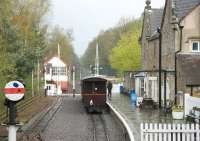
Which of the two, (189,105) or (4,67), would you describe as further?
(189,105)

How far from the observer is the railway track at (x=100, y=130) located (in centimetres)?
Answer: 2611

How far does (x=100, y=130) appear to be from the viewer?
30328 millimetres

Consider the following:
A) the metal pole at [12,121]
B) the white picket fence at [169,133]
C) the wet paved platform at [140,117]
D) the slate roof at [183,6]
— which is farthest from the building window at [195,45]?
the metal pole at [12,121]

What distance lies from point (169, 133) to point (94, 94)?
26.6 metres

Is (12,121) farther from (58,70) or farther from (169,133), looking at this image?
(58,70)

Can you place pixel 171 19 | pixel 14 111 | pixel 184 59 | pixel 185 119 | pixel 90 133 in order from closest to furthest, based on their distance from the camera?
pixel 14 111 < pixel 90 133 < pixel 185 119 < pixel 184 59 < pixel 171 19

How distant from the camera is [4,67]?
1127 inches

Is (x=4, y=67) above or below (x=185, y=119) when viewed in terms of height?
above

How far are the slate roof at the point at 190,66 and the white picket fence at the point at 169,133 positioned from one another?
780 inches

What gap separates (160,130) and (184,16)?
23680mm

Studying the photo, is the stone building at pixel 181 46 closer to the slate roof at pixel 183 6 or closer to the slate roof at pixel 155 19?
the slate roof at pixel 183 6

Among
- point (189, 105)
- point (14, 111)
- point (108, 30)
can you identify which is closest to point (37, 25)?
point (189, 105)

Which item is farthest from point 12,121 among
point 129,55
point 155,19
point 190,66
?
point 129,55

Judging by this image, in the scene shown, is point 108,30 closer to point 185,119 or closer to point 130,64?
point 130,64
